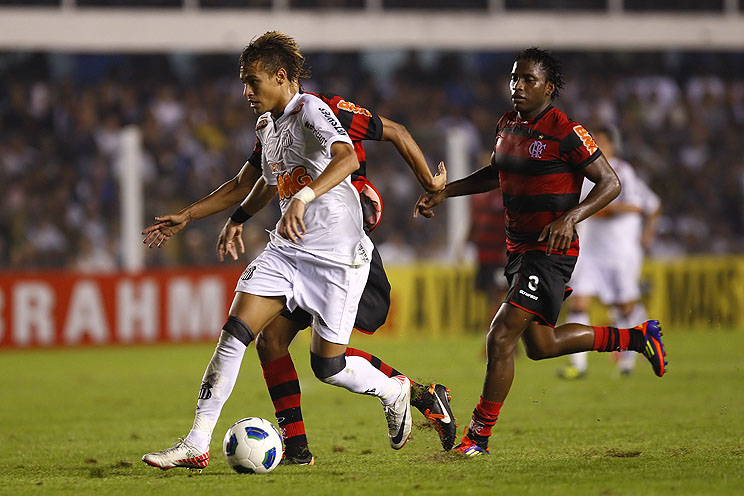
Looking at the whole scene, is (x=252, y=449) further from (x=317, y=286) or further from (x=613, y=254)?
(x=613, y=254)

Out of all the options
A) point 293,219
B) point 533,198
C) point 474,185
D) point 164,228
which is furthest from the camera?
point 474,185

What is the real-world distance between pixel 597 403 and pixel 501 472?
3.35m

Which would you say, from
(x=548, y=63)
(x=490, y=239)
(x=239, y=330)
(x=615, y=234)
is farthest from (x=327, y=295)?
(x=490, y=239)

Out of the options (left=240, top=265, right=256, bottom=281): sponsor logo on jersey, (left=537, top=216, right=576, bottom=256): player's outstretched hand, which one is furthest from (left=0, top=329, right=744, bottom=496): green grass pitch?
(left=537, top=216, right=576, bottom=256): player's outstretched hand

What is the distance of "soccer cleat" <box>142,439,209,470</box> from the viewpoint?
525 cm

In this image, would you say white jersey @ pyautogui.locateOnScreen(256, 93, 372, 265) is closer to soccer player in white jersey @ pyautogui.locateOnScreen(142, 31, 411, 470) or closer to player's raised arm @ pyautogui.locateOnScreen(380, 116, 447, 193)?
soccer player in white jersey @ pyautogui.locateOnScreen(142, 31, 411, 470)

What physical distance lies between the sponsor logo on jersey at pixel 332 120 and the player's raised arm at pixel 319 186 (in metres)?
0.08

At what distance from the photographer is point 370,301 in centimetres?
593

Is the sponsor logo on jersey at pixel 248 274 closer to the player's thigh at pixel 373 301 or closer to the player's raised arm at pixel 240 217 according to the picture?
the player's raised arm at pixel 240 217

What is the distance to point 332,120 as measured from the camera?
553cm

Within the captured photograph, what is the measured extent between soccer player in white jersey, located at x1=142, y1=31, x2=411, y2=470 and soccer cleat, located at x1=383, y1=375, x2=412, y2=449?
0.22m

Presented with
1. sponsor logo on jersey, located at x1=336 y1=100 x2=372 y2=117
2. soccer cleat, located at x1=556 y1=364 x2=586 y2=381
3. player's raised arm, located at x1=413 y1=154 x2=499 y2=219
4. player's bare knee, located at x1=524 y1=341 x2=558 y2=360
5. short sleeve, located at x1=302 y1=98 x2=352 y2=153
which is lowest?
soccer cleat, located at x1=556 y1=364 x2=586 y2=381

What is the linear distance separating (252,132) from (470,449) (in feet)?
43.4

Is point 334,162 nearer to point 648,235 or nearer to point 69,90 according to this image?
point 648,235
